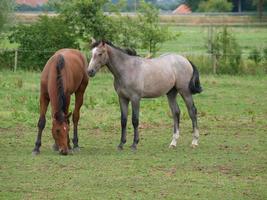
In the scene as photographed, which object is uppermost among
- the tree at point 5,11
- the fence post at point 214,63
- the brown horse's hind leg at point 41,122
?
the brown horse's hind leg at point 41,122

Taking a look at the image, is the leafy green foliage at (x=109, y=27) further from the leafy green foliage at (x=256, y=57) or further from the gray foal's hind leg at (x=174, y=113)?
the gray foal's hind leg at (x=174, y=113)

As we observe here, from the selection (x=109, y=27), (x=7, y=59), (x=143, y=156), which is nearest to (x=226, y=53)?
(x=109, y=27)

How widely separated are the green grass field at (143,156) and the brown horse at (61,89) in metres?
0.35

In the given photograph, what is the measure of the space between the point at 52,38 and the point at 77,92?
16156 millimetres

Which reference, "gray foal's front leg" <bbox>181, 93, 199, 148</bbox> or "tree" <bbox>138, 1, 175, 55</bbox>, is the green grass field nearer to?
"gray foal's front leg" <bbox>181, 93, 199, 148</bbox>

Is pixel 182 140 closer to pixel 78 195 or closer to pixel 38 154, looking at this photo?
pixel 38 154

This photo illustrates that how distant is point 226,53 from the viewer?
30750 millimetres

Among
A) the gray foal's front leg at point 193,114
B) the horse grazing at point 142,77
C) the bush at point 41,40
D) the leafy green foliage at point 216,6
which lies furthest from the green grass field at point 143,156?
the leafy green foliage at point 216,6

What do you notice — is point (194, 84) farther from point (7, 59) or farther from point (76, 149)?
point (7, 59)

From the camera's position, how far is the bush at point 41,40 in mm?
30578

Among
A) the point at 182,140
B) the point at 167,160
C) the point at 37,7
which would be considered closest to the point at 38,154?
the point at 167,160

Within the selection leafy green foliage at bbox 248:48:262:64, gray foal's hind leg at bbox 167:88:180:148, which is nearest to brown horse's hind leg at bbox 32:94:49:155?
gray foal's hind leg at bbox 167:88:180:148

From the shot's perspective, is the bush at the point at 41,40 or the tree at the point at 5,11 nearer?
the bush at the point at 41,40

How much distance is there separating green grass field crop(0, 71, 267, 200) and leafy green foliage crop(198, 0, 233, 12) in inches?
2080
